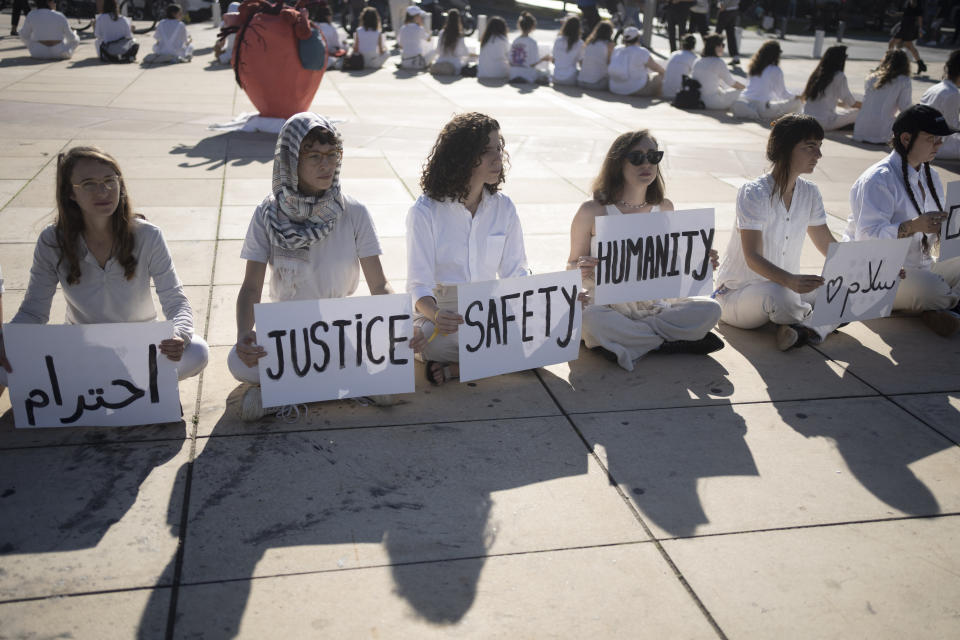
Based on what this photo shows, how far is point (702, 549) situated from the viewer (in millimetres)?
2943

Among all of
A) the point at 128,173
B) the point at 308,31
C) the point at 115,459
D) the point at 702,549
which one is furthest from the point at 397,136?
the point at 702,549

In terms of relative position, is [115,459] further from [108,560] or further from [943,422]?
[943,422]

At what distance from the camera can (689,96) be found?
540 inches

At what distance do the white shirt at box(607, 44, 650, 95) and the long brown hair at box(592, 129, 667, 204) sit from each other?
10963 mm

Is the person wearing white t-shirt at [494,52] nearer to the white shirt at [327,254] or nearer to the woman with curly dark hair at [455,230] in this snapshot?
the woman with curly dark hair at [455,230]

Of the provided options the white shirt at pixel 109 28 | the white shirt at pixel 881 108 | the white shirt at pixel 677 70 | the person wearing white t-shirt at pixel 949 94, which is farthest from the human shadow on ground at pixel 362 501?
the white shirt at pixel 109 28

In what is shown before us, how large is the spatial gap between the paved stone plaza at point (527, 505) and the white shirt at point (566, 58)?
11.7m

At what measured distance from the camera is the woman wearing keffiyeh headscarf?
3461mm

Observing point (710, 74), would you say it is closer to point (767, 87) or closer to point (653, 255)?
point (767, 87)

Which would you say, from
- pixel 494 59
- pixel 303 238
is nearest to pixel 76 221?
pixel 303 238

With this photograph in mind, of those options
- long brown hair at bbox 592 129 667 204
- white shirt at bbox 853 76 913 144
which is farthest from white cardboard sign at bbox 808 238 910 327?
white shirt at bbox 853 76 913 144

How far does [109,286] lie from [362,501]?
152 cm

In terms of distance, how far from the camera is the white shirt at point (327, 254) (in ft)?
12.2

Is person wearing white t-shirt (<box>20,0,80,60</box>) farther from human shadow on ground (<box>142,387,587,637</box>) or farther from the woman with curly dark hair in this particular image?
human shadow on ground (<box>142,387,587,637</box>)
